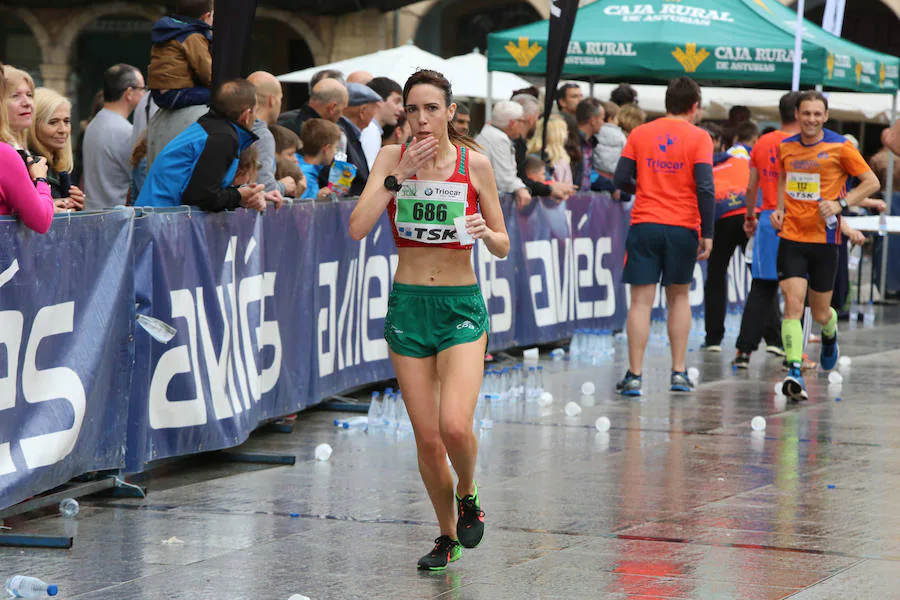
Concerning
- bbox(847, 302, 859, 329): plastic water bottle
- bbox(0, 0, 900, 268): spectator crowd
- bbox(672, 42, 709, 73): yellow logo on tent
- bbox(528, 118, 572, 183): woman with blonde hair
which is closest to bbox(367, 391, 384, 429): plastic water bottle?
bbox(0, 0, 900, 268): spectator crowd

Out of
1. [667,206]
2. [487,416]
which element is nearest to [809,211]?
[667,206]

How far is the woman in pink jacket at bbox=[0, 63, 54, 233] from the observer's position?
6.10 metres

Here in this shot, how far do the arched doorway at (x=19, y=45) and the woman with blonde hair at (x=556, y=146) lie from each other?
1856 centimetres

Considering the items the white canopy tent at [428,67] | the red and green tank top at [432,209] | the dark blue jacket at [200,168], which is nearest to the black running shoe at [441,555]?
the red and green tank top at [432,209]

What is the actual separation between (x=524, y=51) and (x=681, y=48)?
1688 mm

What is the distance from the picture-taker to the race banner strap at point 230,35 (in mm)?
8125

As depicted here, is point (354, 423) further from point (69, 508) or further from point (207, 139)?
point (69, 508)

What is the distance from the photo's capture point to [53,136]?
7621mm

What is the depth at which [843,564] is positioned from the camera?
235 inches

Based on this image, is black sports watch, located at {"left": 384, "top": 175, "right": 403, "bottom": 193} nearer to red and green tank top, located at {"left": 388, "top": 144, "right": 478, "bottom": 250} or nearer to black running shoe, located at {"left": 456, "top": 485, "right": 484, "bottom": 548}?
red and green tank top, located at {"left": 388, "top": 144, "right": 478, "bottom": 250}

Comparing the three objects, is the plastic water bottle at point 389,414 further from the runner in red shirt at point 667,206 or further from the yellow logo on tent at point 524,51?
the yellow logo on tent at point 524,51

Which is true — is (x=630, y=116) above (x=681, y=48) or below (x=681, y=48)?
below

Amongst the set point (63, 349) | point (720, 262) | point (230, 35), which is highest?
point (230, 35)

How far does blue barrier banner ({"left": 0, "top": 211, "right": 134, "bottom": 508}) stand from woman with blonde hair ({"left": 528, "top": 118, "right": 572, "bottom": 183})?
22.7 ft
